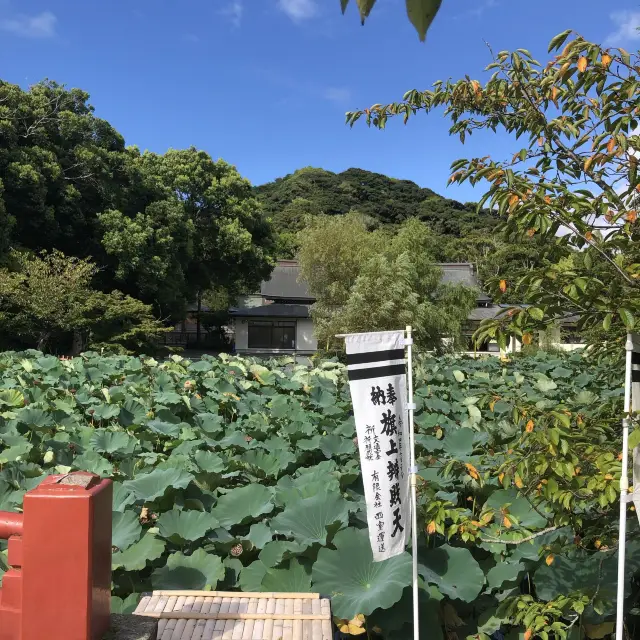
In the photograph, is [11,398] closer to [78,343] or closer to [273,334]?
[78,343]

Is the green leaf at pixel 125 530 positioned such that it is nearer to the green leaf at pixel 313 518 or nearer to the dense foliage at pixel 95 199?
the green leaf at pixel 313 518

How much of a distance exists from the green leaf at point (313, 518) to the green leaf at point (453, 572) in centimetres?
39

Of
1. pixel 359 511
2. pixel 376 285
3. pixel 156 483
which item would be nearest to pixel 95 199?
pixel 376 285

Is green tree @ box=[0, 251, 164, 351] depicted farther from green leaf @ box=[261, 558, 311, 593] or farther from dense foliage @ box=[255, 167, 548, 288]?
dense foliage @ box=[255, 167, 548, 288]

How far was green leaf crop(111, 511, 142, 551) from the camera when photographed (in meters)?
2.27

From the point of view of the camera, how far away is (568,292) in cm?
153

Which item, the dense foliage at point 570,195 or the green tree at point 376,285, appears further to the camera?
the green tree at point 376,285

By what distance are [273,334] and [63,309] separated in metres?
10.8

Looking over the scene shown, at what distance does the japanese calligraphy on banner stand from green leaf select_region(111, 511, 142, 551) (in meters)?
1.01

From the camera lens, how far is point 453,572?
7.42 ft

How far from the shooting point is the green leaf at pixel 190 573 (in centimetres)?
213

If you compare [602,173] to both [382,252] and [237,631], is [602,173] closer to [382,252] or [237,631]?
[237,631]

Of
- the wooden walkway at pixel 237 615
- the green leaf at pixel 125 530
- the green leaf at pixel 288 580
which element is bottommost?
the green leaf at pixel 288 580

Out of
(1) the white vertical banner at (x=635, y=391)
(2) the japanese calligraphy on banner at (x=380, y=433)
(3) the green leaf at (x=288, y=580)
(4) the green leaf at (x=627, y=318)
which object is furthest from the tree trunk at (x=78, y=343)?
(4) the green leaf at (x=627, y=318)
